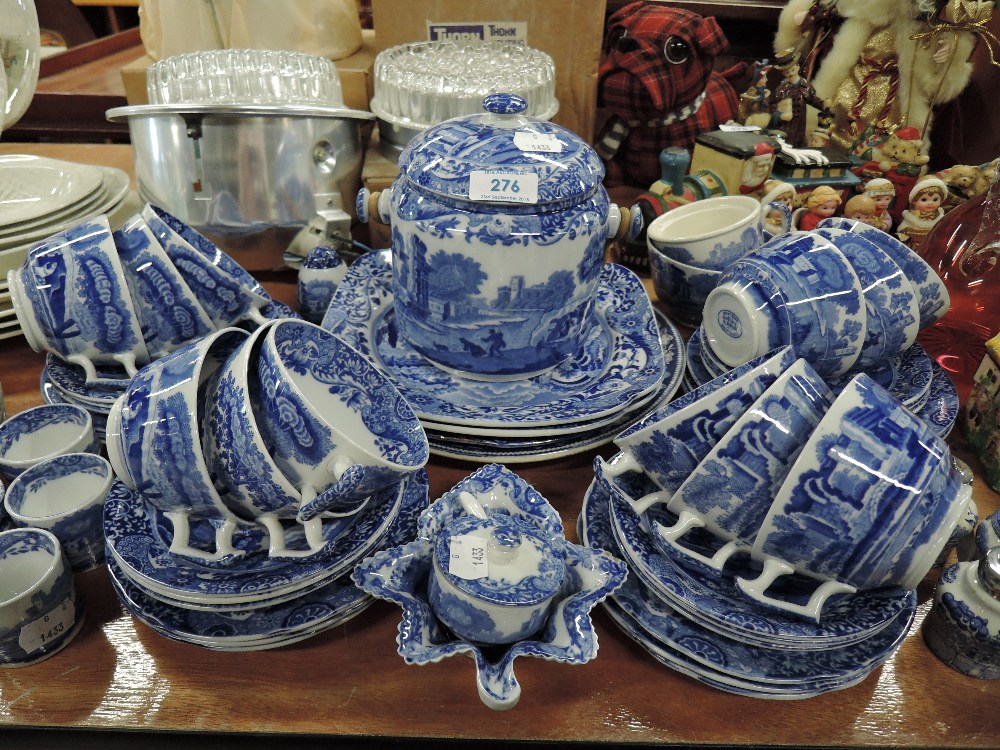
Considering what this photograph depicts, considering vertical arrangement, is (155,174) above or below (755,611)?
above

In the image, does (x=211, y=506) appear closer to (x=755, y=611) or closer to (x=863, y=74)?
(x=755, y=611)

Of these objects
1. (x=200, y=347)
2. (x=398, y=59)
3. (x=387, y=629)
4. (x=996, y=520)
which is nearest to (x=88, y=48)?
(x=398, y=59)

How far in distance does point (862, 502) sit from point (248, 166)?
90 centimetres

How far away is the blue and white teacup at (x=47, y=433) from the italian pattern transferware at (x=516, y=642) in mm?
410

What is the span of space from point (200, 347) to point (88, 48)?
1.87 m

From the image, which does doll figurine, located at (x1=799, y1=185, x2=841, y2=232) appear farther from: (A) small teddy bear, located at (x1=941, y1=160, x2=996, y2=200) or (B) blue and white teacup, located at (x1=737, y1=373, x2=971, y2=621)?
(B) blue and white teacup, located at (x1=737, y1=373, x2=971, y2=621)

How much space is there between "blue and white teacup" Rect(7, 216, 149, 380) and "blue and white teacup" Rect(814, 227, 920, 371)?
82cm

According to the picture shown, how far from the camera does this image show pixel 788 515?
1.96 ft

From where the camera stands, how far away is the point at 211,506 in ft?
2.08

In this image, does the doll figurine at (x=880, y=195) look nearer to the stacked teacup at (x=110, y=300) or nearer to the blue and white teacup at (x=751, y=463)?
the blue and white teacup at (x=751, y=463)

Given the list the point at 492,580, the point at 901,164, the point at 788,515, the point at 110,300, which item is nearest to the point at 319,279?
the point at 110,300

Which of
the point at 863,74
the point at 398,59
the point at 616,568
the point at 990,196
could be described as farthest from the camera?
the point at 863,74

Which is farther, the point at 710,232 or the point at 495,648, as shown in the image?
the point at 710,232

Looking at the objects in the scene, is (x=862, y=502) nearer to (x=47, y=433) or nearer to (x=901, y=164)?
(x=47, y=433)
